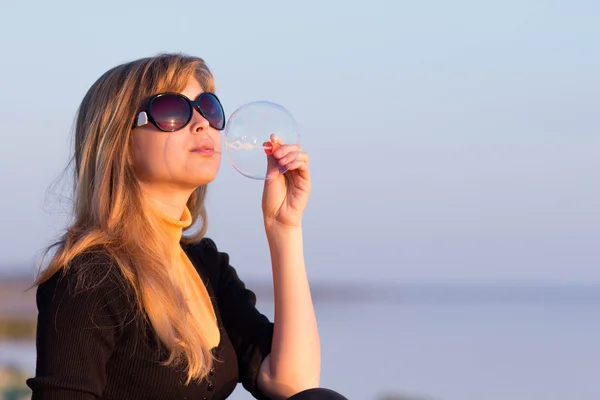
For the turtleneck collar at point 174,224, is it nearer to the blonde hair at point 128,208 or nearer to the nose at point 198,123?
the blonde hair at point 128,208

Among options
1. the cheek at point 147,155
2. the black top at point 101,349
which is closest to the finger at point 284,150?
the cheek at point 147,155

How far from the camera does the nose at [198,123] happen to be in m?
3.53

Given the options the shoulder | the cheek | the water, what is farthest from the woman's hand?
the water

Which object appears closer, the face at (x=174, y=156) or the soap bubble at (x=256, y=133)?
the face at (x=174, y=156)

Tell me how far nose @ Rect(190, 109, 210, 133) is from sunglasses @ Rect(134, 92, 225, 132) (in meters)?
0.01

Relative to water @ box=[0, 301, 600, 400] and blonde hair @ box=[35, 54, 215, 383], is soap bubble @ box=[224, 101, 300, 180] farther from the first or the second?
water @ box=[0, 301, 600, 400]

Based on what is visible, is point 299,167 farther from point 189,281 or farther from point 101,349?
point 101,349

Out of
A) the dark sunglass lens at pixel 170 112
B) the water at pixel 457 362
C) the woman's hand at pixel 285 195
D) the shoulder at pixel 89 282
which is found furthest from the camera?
the water at pixel 457 362

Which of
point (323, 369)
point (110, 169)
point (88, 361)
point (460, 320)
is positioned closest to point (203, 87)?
point (110, 169)

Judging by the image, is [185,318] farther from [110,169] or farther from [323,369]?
[323,369]

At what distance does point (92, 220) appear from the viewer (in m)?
3.46

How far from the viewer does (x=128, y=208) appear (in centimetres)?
349

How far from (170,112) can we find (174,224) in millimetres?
472

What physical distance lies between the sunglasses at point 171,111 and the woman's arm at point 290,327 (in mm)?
653
